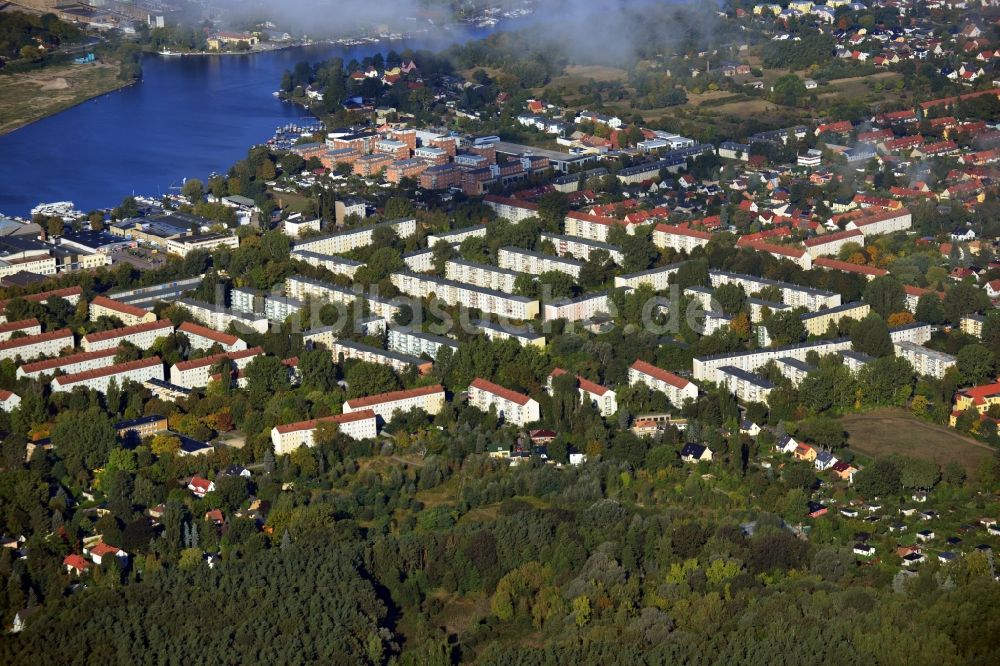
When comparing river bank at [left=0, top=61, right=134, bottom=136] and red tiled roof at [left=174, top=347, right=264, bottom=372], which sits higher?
red tiled roof at [left=174, top=347, right=264, bottom=372]

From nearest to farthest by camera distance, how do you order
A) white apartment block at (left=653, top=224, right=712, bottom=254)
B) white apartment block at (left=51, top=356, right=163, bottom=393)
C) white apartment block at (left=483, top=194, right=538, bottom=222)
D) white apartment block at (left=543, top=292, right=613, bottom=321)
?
white apartment block at (left=51, top=356, right=163, bottom=393) < white apartment block at (left=543, top=292, right=613, bottom=321) < white apartment block at (left=653, top=224, right=712, bottom=254) < white apartment block at (left=483, top=194, right=538, bottom=222)

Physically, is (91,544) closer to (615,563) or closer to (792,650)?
(615,563)

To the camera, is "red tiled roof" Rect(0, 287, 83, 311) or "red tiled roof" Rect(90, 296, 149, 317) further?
"red tiled roof" Rect(0, 287, 83, 311)

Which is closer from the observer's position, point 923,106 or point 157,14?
point 923,106

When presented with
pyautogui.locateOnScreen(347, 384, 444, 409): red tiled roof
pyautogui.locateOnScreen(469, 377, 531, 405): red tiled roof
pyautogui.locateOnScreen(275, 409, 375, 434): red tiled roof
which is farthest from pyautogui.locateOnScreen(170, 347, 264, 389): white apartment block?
pyautogui.locateOnScreen(469, 377, 531, 405): red tiled roof

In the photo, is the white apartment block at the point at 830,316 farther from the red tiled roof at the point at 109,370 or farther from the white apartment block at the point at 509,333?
the red tiled roof at the point at 109,370

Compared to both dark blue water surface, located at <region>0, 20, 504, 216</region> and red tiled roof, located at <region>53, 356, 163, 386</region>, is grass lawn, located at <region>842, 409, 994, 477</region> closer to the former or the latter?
red tiled roof, located at <region>53, 356, 163, 386</region>

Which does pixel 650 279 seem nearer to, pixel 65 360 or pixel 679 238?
pixel 679 238

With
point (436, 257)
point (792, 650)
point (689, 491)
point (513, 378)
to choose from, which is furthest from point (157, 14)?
point (792, 650)
